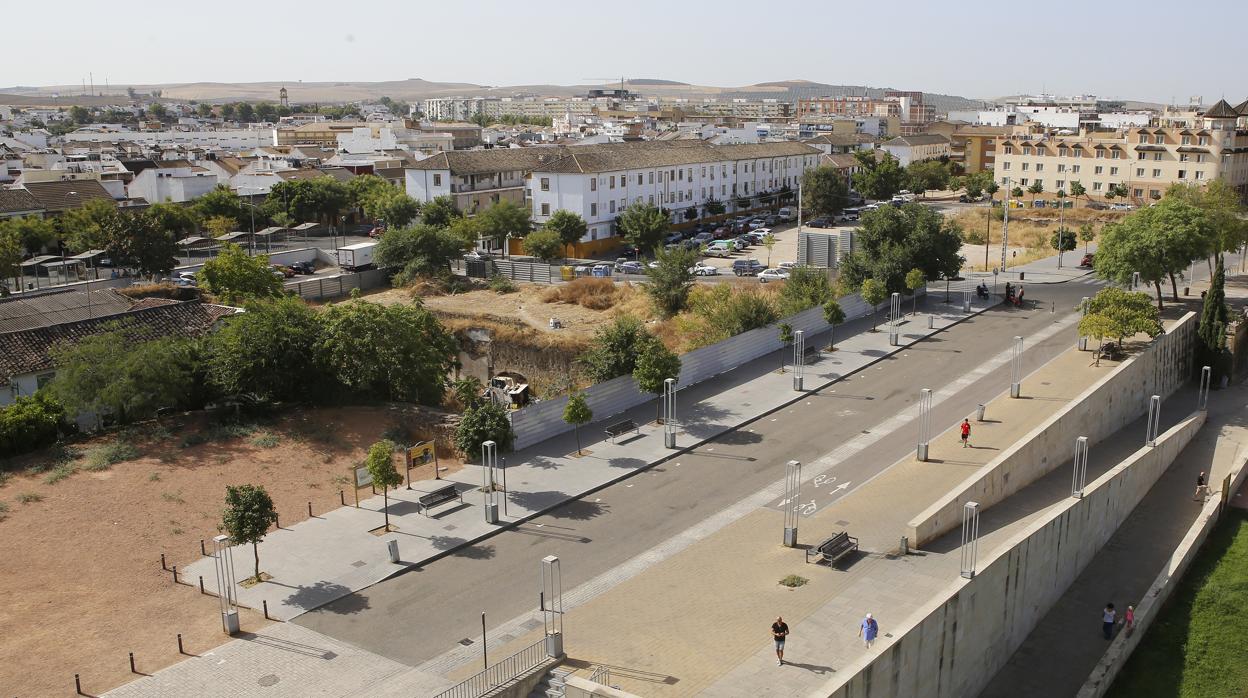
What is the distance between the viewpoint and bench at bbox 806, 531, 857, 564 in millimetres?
21625

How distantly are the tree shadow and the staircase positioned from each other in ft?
13.9

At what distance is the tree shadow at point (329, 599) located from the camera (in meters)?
19.6

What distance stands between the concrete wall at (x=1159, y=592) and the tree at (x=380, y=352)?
19.5 metres

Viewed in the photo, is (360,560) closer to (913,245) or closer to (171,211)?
(913,245)

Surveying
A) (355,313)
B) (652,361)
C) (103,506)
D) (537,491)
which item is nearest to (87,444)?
(103,506)

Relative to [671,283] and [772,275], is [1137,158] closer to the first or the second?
[772,275]

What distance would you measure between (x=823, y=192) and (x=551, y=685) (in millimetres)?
66771

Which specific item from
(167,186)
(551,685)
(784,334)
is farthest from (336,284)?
(551,685)

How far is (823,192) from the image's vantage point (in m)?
79.4

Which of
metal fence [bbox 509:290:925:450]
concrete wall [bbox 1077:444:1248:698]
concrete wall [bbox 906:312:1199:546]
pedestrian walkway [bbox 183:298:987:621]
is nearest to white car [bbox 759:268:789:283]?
metal fence [bbox 509:290:925:450]

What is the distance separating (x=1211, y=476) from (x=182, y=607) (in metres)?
30.5

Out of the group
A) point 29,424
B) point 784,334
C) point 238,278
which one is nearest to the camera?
point 29,424

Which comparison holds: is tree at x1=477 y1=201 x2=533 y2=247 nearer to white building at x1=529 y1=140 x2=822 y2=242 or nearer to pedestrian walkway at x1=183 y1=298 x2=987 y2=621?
white building at x1=529 y1=140 x2=822 y2=242

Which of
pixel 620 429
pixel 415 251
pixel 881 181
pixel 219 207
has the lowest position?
pixel 620 429
